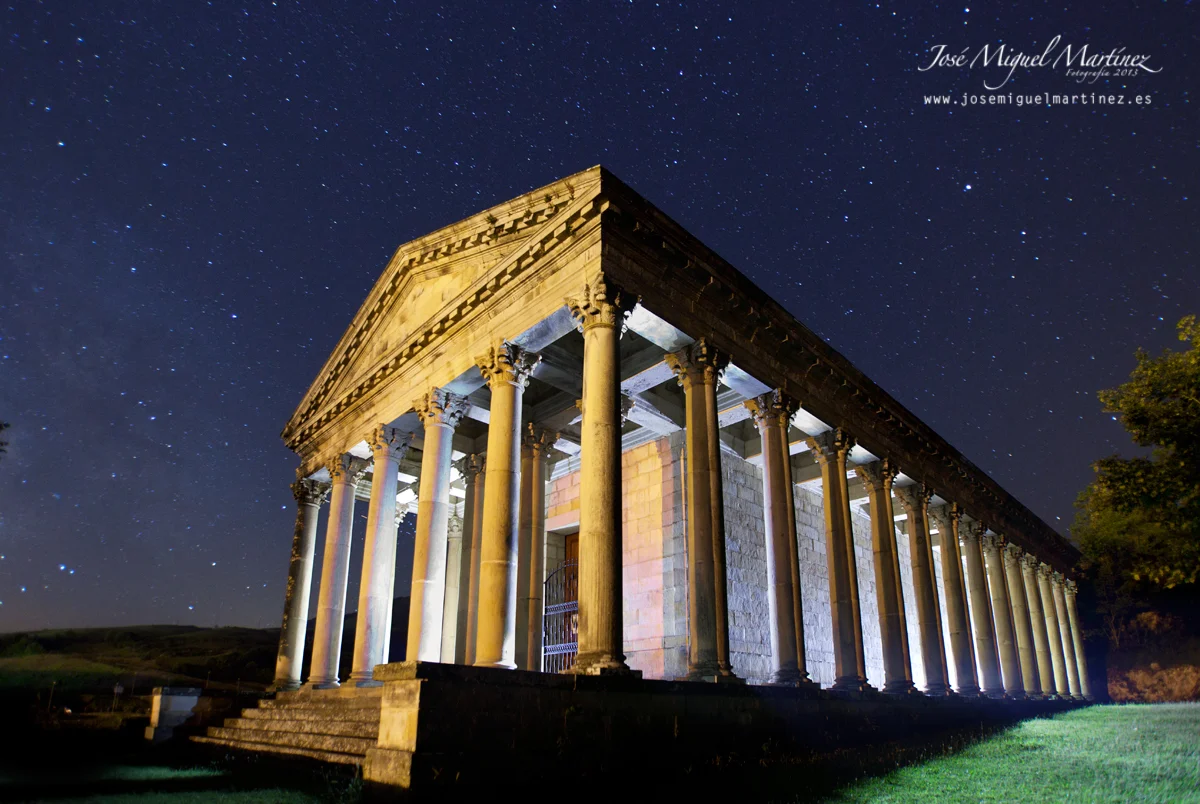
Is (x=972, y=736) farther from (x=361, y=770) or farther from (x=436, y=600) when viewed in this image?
(x=361, y=770)

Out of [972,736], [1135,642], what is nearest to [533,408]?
[972,736]

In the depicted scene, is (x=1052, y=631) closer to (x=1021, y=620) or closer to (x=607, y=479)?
(x=1021, y=620)

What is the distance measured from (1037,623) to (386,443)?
1135 inches

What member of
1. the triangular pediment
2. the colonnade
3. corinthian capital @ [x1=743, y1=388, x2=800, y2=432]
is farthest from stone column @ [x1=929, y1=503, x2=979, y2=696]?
the triangular pediment

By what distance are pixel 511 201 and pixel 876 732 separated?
1366cm

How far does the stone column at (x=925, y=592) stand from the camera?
21.1 metres

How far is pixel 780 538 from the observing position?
15.5 metres

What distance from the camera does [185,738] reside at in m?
16.2

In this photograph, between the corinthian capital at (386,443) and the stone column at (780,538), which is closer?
the stone column at (780,538)

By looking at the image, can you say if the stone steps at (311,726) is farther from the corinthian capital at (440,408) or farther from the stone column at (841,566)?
the stone column at (841,566)

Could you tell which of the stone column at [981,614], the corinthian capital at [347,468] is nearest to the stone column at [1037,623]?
the stone column at [981,614]

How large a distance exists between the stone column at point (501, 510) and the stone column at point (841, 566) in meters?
7.97

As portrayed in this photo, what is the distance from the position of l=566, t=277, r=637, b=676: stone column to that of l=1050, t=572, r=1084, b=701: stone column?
31775 millimetres

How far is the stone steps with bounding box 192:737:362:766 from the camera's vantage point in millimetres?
10797
